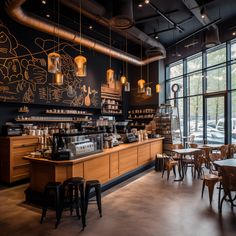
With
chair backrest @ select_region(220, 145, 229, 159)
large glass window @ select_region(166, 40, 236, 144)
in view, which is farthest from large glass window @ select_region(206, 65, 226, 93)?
chair backrest @ select_region(220, 145, 229, 159)

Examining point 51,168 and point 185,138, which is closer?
point 51,168

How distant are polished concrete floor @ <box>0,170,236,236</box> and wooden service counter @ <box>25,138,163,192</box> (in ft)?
1.48

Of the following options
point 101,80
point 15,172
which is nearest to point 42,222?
point 15,172

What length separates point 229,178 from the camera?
12.1 feet

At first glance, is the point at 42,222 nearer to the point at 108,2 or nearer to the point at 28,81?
the point at 28,81

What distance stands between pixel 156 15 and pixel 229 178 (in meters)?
5.27

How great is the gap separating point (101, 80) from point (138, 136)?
3491 mm

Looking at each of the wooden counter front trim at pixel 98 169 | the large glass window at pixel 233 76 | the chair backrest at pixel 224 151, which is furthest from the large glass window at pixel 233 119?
the wooden counter front trim at pixel 98 169

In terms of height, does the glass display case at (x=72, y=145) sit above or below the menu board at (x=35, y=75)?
below

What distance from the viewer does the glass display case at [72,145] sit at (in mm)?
3732

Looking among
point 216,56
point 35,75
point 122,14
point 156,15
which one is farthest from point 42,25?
point 216,56

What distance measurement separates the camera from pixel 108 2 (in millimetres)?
5613

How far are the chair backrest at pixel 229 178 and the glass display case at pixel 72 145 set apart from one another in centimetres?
252

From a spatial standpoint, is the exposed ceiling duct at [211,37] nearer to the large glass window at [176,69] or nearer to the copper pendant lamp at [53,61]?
the large glass window at [176,69]
